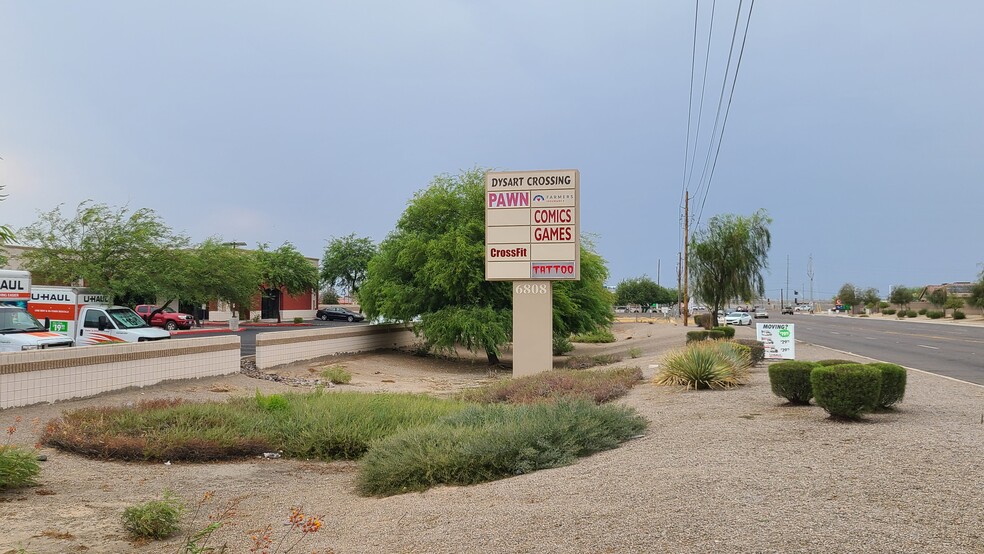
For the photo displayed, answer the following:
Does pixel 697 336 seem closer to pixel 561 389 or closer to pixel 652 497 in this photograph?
pixel 561 389

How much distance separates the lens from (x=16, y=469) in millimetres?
8766

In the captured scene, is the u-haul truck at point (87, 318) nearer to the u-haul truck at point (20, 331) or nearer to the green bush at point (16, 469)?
the u-haul truck at point (20, 331)

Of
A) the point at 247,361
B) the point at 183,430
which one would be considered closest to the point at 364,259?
the point at 247,361

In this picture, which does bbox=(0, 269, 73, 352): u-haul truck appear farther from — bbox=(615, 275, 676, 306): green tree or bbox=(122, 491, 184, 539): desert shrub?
bbox=(615, 275, 676, 306): green tree

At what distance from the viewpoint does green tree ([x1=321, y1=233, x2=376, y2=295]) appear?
83.2 m

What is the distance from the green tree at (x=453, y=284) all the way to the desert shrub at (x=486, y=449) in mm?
22596

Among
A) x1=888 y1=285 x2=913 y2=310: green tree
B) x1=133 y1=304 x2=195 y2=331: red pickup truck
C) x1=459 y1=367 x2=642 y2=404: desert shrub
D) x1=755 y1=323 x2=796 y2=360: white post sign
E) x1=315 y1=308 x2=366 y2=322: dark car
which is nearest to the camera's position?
x1=459 y1=367 x2=642 y2=404: desert shrub

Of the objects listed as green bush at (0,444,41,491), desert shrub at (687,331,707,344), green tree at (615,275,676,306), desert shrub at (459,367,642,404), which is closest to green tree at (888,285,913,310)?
green tree at (615,275,676,306)

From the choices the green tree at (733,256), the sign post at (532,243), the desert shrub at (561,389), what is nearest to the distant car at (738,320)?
the green tree at (733,256)

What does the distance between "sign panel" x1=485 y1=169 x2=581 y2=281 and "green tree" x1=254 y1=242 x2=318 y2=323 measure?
46.3m

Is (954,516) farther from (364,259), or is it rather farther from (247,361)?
(364,259)

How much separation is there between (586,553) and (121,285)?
132ft

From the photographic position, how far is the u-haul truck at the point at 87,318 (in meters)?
25.7

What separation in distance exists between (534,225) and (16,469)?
1966cm
